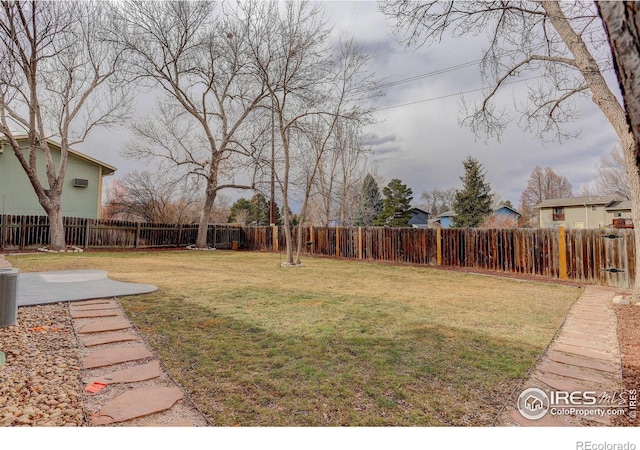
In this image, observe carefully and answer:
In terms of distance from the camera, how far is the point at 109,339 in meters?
2.36

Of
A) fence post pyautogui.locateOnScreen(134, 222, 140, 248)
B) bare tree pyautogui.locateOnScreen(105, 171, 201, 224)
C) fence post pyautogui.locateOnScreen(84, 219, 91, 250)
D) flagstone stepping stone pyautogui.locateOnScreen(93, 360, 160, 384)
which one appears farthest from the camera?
bare tree pyautogui.locateOnScreen(105, 171, 201, 224)

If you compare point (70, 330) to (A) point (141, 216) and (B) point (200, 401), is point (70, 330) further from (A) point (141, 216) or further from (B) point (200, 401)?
(A) point (141, 216)

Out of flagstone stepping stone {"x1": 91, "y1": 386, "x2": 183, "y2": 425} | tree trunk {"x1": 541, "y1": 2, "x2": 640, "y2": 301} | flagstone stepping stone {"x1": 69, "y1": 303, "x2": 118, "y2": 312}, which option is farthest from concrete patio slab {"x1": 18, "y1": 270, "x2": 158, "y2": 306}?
tree trunk {"x1": 541, "y1": 2, "x2": 640, "y2": 301}

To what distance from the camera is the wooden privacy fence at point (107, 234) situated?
10219mm

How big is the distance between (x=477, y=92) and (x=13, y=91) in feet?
38.2

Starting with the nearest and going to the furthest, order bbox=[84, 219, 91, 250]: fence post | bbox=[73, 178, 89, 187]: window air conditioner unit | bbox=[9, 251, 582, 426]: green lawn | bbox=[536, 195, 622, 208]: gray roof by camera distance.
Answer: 1. bbox=[9, 251, 582, 426]: green lawn
2. bbox=[84, 219, 91, 250]: fence post
3. bbox=[73, 178, 89, 187]: window air conditioner unit
4. bbox=[536, 195, 622, 208]: gray roof

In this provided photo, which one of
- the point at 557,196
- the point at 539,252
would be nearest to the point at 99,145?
the point at 539,252

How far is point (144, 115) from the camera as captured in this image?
13.3 meters

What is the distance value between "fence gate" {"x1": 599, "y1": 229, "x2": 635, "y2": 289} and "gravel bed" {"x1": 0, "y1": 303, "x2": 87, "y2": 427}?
7468 millimetres

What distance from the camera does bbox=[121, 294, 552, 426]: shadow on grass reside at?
151 cm

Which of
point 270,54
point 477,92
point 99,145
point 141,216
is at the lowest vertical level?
point 141,216

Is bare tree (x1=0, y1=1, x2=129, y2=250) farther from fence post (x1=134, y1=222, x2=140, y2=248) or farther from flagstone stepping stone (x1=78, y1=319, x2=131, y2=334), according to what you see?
flagstone stepping stone (x1=78, y1=319, x2=131, y2=334)
